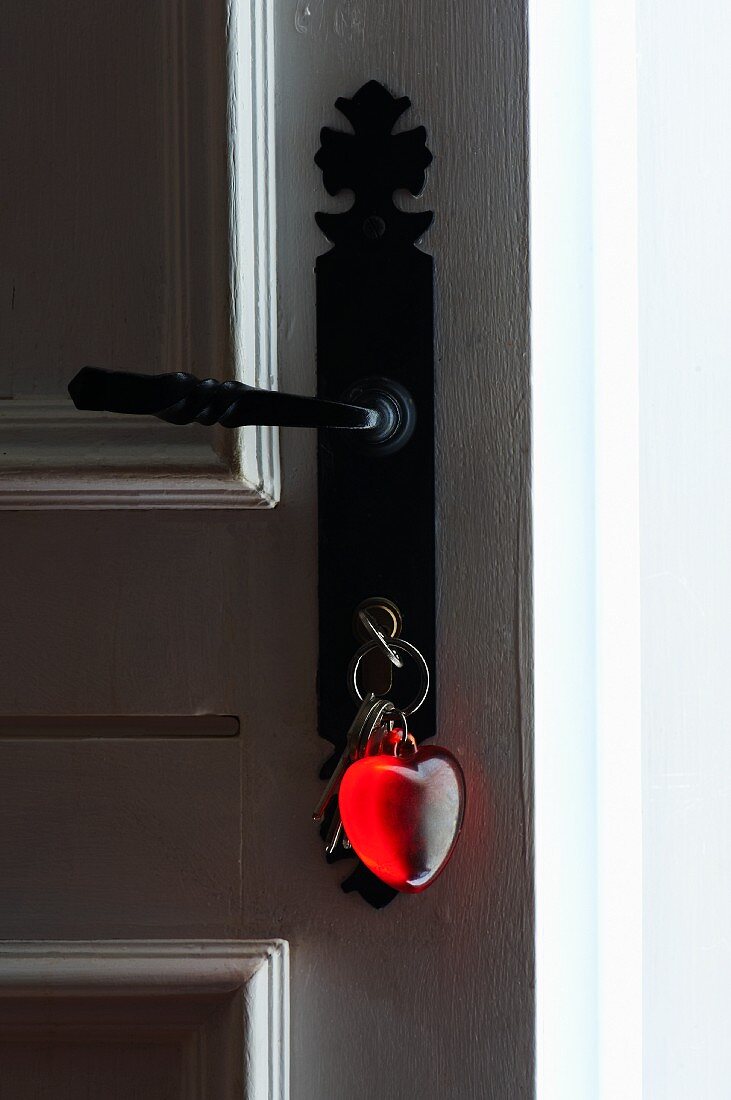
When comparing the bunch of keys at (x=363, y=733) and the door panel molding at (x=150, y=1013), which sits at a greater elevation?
the bunch of keys at (x=363, y=733)

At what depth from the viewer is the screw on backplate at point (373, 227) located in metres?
0.35

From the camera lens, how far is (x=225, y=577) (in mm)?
359

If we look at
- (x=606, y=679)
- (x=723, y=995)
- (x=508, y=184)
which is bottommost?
(x=723, y=995)

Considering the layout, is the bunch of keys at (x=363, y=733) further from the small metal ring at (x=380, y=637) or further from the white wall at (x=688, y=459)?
the white wall at (x=688, y=459)

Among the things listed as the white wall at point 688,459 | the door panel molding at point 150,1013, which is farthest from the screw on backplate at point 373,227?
the door panel molding at point 150,1013

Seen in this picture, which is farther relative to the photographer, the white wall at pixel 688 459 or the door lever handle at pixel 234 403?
the white wall at pixel 688 459

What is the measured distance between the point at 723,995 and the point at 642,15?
0.42 metres

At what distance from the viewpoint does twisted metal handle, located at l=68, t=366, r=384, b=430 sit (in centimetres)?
27

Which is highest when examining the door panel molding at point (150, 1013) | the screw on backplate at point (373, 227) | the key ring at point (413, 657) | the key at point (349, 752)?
the screw on backplate at point (373, 227)

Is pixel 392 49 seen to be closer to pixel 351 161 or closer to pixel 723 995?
pixel 351 161

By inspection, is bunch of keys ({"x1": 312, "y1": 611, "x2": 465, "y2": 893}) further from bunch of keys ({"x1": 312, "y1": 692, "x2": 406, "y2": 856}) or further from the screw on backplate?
the screw on backplate

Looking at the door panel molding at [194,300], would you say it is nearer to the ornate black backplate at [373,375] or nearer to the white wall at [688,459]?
the ornate black backplate at [373,375]

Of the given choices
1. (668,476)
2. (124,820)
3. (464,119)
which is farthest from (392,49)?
(124,820)

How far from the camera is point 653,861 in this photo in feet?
1.30
